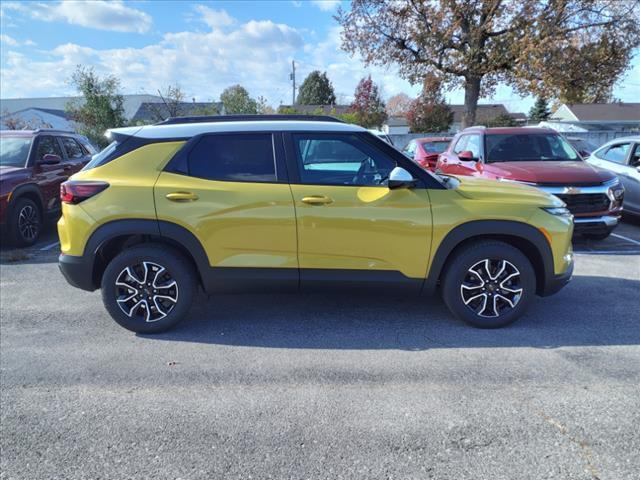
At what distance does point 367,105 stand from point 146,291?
113ft

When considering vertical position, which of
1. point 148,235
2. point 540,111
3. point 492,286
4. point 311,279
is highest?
point 540,111

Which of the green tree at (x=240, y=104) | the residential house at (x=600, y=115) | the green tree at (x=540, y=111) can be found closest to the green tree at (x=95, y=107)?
the green tree at (x=240, y=104)

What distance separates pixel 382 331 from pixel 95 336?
260 cm

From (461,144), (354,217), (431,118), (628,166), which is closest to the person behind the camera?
(354,217)

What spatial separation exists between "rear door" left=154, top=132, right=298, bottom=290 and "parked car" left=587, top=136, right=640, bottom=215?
716cm

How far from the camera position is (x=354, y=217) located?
3.78 metres

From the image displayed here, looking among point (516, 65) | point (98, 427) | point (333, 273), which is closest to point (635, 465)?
point (333, 273)

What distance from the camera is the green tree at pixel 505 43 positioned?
17938 mm

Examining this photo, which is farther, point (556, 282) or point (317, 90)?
point (317, 90)

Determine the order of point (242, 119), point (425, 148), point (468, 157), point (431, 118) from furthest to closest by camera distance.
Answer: point (431, 118) < point (425, 148) < point (468, 157) < point (242, 119)

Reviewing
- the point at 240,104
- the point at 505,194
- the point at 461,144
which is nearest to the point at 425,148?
the point at 461,144

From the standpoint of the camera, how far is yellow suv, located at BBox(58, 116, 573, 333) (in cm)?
381

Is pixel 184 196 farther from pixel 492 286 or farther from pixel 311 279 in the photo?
pixel 492 286

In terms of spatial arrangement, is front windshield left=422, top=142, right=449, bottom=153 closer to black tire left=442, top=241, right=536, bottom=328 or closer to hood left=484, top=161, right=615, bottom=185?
hood left=484, top=161, right=615, bottom=185
